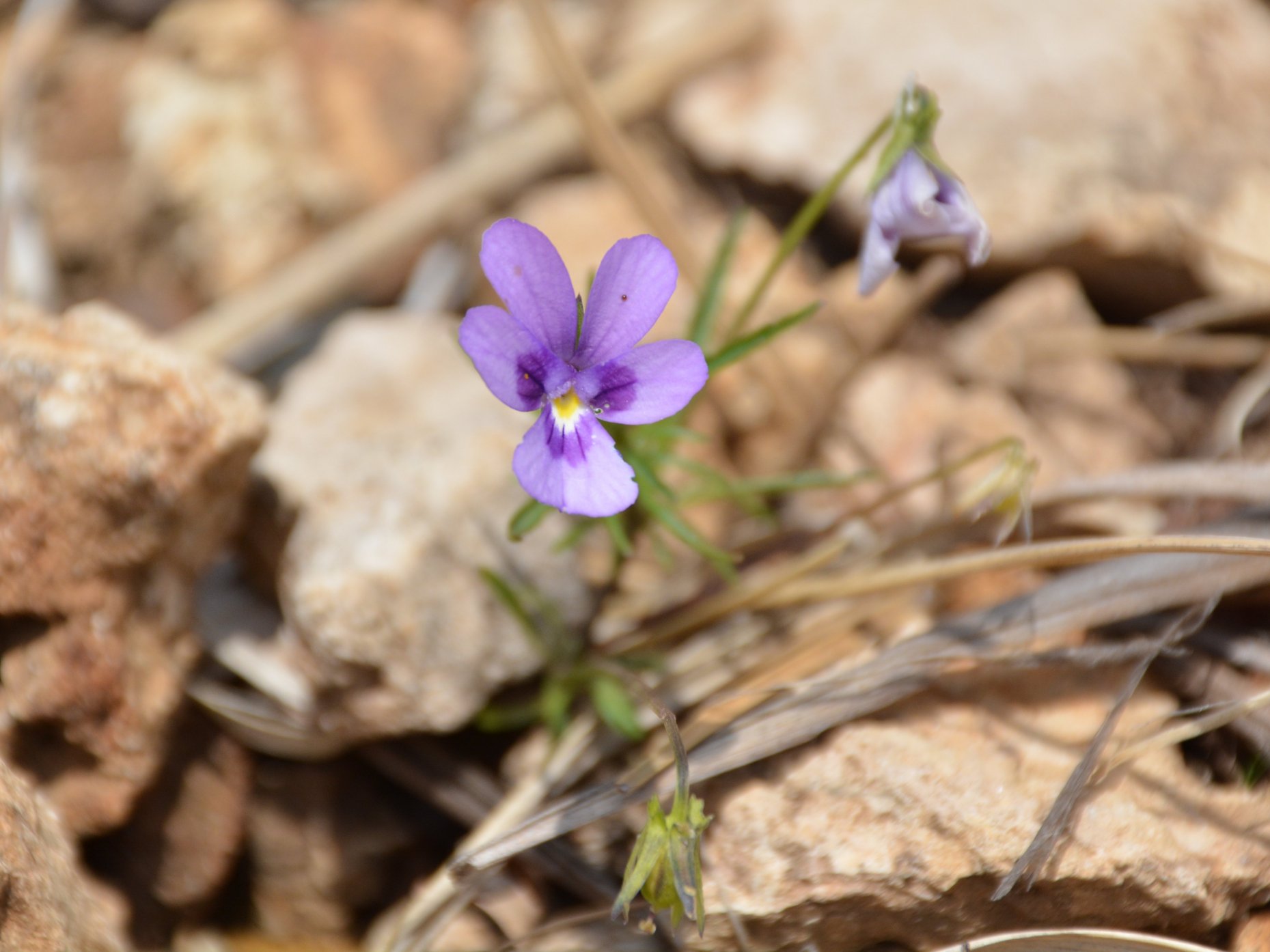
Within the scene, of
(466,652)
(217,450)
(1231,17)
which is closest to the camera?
(217,450)

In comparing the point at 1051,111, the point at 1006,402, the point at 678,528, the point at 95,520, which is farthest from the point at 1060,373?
the point at 95,520

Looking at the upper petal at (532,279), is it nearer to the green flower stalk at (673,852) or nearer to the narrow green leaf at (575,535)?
the narrow green leaf at (575,535)

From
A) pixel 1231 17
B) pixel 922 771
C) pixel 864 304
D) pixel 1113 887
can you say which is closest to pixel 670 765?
pixel 922 771

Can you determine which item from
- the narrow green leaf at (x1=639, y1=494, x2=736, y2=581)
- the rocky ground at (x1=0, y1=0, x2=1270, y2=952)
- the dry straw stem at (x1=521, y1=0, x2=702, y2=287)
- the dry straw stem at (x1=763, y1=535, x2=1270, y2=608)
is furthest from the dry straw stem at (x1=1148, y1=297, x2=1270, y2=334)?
the narrow green leaf at (x1=639, y1=494, x2=736, y2=581)

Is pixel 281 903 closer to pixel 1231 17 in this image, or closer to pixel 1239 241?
pixel 1239 241

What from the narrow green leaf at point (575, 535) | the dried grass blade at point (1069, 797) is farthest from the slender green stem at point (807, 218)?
the dried grass blade at point (1069, 797)

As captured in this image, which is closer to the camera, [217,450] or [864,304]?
[217,450]
